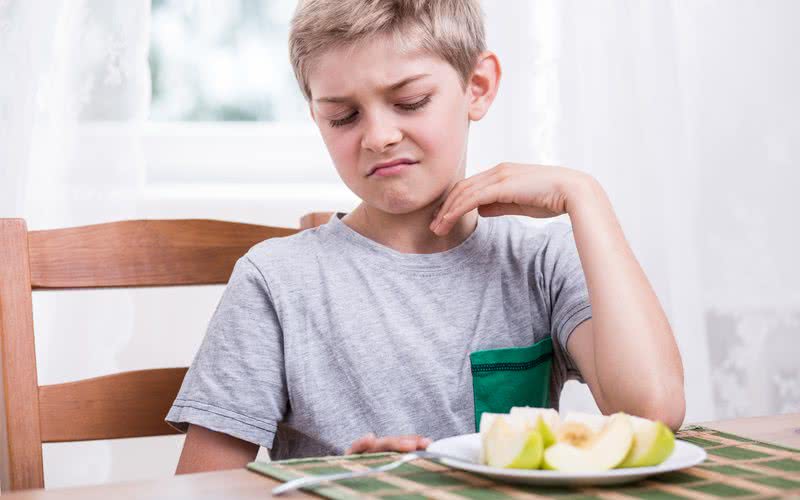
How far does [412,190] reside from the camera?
3.44 ft

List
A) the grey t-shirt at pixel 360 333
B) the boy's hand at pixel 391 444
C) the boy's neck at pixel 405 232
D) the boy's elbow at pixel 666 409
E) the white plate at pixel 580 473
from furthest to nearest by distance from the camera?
1. the boy's neck at pixel 405 232
2. the grey t-shirt at pixel 360 333
3. the boy's elbow at pixel 666 409
4. the boy's hand at pixel 391 444
5. the white plate at pixel 580 473

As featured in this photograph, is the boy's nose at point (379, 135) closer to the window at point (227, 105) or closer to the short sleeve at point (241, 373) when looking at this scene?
the short sleeve at point (241, 373)

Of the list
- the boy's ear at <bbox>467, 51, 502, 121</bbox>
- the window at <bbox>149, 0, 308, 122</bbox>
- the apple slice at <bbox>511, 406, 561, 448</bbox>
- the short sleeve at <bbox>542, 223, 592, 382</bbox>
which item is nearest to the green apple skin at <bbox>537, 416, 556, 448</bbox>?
the apple slice at <bbox>511, 406, 561, 448</bbox>

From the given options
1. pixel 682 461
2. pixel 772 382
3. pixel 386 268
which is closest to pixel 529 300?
pixel 386 268

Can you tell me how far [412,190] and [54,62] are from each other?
2.78ft

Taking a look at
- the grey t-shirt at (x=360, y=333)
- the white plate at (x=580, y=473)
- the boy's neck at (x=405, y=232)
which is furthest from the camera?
the boy's neck at (x=405, y=232)

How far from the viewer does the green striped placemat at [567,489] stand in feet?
1.96

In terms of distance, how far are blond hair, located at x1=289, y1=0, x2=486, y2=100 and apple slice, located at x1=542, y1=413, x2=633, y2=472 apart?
534 mm

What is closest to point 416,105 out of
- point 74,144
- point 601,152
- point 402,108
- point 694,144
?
point 402,108

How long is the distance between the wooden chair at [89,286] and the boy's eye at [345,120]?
26 centimetres

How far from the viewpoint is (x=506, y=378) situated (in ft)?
3.48

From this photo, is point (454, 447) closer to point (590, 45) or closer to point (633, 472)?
point (633, 472)

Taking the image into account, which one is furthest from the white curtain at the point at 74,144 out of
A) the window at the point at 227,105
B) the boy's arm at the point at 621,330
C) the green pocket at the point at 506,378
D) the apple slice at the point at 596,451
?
the apple slice at the point at 596,451

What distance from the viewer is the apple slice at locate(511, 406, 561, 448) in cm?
62
